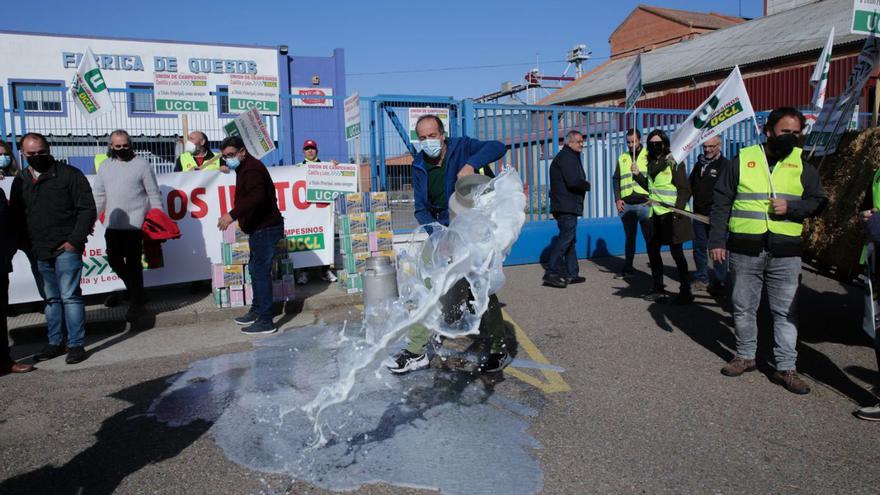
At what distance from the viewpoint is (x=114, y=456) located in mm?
3746

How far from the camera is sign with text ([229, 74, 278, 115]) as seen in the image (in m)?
8.91

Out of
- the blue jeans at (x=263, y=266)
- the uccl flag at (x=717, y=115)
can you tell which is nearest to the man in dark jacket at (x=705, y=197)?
the uccl flag at (x=717, y=115)

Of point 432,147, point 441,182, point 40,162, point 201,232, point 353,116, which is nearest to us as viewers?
point 432,147

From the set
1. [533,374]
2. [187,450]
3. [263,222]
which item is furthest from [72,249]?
[533,374]

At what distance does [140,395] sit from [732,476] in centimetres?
427

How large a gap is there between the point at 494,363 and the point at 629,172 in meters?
4.60

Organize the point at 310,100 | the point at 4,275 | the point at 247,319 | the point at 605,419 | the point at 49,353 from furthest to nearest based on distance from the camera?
the point at 310,100, the point at 247,319, the point at 49,353, the point at 4,275, the point at 605,419

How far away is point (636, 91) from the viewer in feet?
25.9

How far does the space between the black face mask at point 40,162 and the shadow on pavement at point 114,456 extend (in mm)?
2646

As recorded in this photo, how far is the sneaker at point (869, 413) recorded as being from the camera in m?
4.08

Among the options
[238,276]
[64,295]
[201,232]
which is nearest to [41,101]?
[201,232]

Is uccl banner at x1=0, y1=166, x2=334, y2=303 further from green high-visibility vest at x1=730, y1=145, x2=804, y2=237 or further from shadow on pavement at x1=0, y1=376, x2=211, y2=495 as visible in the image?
green high-visibility vest at x1=730, y1=145, x2=804, y2=237

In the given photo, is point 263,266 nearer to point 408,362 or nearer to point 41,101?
point 408,362

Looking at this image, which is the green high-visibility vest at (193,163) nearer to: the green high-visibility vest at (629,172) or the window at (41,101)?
the window at (41,101)
